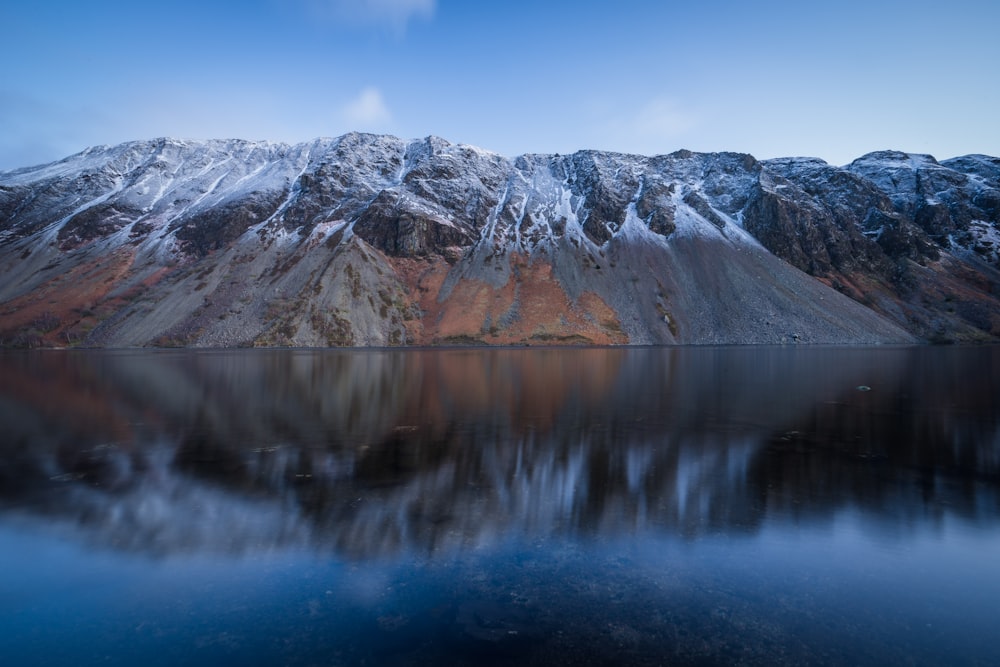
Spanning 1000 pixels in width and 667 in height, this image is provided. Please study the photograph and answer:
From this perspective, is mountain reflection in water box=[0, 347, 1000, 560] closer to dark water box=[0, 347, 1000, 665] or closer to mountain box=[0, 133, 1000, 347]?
dark water box=[0, 347, 1000, 665]

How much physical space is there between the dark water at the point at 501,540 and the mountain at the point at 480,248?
279ft

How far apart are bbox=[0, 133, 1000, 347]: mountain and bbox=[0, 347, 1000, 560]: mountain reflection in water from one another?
244ft

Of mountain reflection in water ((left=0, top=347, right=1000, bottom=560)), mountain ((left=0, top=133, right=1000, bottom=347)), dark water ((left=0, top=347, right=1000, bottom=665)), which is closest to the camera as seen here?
dark water ((left=0, top=347, right=1000, bottom=665))

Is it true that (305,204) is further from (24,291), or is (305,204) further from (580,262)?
(580,262)

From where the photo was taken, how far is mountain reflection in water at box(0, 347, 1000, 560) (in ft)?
41.1

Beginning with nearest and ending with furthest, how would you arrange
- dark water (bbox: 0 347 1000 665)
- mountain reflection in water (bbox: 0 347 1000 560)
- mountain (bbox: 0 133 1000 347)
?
1. dark water (bbox: 0 347 1000 665)
2. mountain reflection in water (bbox: 0 347 1000 560)
3. mountain (bbox: 0 133 1000 347)

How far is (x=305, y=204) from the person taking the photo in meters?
145

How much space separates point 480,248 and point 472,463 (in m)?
122

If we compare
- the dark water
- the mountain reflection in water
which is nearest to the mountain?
the mountain reflection in water

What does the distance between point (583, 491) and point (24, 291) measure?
150 metres

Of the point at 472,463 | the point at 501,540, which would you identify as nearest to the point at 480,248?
the point at 472,463

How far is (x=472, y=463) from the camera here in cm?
1777

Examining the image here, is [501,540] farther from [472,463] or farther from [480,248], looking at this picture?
[480,248]

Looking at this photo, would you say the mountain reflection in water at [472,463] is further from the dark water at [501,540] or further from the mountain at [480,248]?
the mountain at [480,248]
